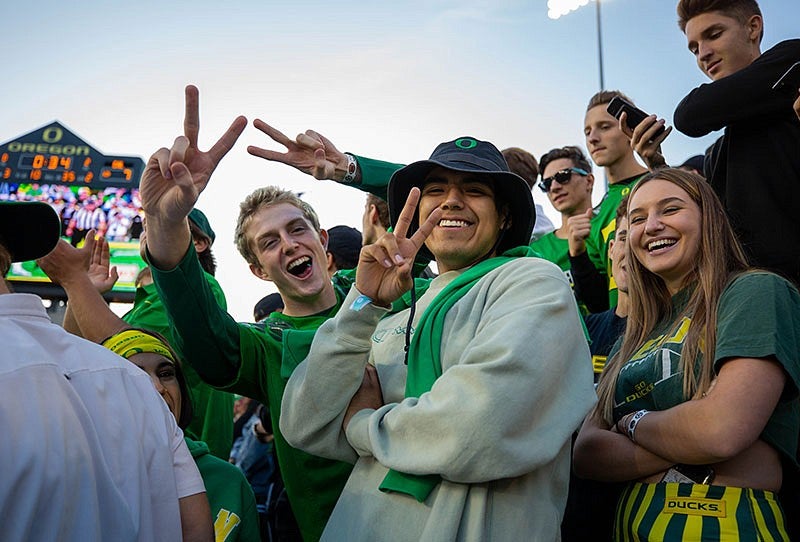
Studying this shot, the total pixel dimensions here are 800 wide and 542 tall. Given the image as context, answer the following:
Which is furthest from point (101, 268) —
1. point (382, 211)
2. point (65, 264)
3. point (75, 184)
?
point (75, 184)

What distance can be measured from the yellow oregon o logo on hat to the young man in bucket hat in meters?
0.09

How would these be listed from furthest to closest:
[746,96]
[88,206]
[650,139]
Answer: [88,206], [650,139], [746,96]

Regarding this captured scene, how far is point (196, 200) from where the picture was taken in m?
2.72

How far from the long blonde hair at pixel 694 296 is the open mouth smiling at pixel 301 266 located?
1597 millimetres

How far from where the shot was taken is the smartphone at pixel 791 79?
10.4 ft

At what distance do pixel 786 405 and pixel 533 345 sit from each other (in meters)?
0.92

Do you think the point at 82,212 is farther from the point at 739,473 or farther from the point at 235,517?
the point at 739,473

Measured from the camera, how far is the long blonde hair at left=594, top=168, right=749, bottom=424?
2.47 meters

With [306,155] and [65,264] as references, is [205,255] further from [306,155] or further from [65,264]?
[306,155]

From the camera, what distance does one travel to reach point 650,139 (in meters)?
3.82

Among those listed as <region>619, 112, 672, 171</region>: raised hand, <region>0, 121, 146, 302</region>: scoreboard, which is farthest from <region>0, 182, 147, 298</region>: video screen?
<region>619, 112, 672, 171</region>: raised hand

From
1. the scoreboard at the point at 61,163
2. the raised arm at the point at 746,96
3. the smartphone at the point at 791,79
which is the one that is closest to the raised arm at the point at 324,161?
the raised arm at the point at 746,96

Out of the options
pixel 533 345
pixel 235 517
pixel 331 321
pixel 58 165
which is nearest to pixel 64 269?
pixel 235 517

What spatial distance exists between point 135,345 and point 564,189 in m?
3.20
